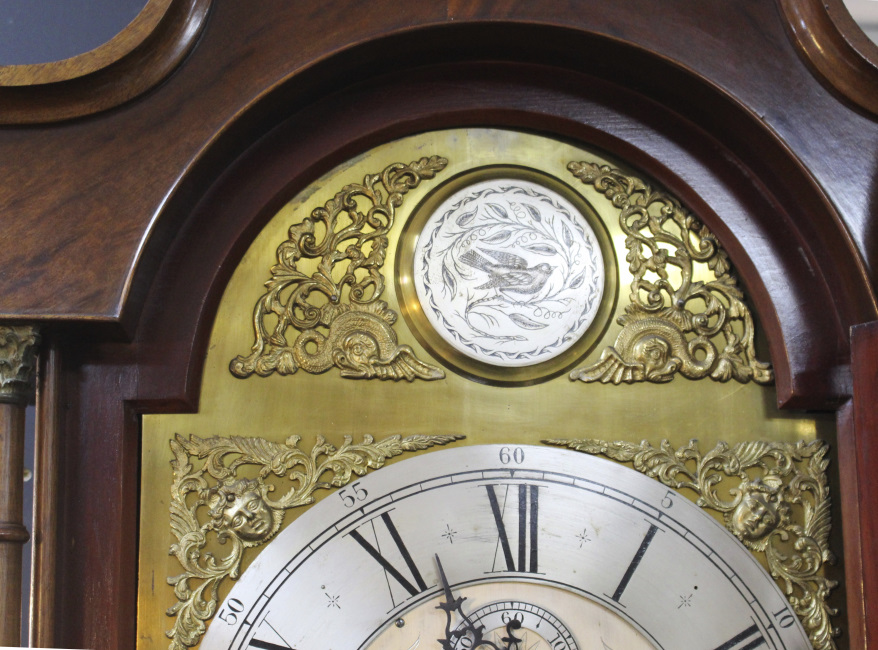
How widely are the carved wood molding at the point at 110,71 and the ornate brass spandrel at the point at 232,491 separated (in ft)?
1.67

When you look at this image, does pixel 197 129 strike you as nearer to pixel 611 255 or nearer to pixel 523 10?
pixel 523 10

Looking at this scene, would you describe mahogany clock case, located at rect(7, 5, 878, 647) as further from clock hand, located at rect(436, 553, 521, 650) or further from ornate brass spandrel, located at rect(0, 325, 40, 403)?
clock hand, located at rect(436, 553, 521, 650)

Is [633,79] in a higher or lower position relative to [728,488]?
higher

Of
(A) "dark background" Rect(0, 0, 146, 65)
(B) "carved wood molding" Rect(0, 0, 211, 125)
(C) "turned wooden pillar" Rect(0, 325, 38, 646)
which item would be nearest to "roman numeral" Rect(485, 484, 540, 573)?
(C) "turned wooden pillar" Rect(0, 325, 38, 646)

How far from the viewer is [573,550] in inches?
61.6

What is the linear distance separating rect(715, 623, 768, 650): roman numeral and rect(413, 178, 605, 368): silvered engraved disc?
0.49 m

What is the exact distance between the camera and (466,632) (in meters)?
1.53

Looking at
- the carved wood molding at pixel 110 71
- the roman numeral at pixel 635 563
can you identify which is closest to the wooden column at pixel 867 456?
the roman numeral at pixel 635 563

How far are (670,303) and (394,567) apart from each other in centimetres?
59

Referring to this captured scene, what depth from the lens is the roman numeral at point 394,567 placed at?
5.07ft

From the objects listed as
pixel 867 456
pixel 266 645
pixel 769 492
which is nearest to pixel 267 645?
pixel 266 645

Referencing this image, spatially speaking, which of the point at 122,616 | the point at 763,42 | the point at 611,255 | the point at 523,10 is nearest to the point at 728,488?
the point at 611,255

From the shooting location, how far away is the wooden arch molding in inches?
60.9

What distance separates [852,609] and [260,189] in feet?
3.53
